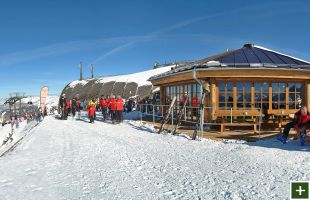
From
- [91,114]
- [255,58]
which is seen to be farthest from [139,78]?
[255,58]

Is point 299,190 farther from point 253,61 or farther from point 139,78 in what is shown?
point 139,78

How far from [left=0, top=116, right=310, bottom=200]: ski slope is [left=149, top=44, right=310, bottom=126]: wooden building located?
446cm

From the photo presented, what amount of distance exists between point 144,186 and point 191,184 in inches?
33.0

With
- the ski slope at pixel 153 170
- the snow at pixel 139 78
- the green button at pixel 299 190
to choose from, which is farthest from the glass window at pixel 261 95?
the snow at pixel 139 78

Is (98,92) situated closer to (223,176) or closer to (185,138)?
(185,138)

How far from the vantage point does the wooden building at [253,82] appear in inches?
572

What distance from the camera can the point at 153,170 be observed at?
7.20 m

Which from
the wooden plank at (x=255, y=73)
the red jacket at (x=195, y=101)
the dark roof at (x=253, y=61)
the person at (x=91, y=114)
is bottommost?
the person at (x=91, y=114)

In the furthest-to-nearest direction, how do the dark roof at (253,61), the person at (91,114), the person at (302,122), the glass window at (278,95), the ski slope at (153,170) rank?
the person at (91,114) < the glass window at (278,95) < the dark roof at (253,61) < the person at (302,122) < the ski slope at (153,170)

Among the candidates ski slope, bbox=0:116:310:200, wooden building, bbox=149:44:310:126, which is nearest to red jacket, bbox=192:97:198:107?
wooden building, bbox=149:44:310:126

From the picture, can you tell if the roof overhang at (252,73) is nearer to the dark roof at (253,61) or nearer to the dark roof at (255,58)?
the dark roof at (253,61)

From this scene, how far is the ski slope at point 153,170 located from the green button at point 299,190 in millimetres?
129

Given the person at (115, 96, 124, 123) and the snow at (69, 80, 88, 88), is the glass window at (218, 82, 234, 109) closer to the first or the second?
the person at (115, 96, 124, 123)

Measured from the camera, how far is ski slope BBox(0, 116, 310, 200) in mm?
5602
